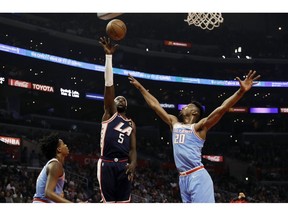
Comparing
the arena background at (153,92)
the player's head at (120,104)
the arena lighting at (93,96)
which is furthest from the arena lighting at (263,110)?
the player's head at (120,104)

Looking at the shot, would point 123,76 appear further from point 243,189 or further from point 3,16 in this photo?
point 243,189

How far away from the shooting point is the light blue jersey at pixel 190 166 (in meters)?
5.36

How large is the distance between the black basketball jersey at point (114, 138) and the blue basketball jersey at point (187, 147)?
63 cm

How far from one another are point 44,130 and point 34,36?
5.71m

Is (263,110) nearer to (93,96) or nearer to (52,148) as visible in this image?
(93,96)

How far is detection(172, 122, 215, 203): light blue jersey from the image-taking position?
17.6 ft

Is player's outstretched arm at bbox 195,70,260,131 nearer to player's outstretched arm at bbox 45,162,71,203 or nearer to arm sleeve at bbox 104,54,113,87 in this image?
arm sleeve at bbox 104,54,113,87

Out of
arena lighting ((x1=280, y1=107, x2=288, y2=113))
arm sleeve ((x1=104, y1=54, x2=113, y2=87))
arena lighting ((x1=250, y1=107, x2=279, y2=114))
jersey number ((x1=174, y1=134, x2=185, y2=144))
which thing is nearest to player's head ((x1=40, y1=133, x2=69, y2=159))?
arm sleeve ((x1=104, y1=54, x2=113, y2=87))

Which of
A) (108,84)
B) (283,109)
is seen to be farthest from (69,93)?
(108,84)

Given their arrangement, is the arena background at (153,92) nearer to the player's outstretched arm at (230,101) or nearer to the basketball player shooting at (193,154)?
the basketball player shooting at (193,154)

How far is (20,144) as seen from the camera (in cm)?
2056

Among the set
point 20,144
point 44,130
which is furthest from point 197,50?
point 20,144

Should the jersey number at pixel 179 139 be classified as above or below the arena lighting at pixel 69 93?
below

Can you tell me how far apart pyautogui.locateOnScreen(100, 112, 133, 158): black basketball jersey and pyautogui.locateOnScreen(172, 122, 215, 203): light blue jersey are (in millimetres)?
624
